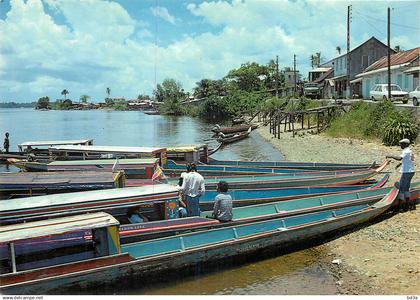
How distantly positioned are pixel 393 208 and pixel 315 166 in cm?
802

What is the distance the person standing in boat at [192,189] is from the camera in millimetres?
10492

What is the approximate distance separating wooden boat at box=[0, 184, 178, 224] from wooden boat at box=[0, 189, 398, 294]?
63 cm

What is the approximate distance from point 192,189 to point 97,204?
242 centimetres

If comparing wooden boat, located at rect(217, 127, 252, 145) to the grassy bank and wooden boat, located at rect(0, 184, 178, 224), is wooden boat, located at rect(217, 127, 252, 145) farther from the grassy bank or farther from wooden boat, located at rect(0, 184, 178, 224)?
wooden boat, located at rect(0, 184, 178, 224)

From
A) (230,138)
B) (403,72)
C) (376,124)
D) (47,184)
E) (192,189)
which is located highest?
(403,72)

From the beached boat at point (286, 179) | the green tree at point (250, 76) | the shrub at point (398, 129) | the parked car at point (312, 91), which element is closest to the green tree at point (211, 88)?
the green tree at point (250, 76)

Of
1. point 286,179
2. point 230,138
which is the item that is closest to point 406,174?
point 286,179

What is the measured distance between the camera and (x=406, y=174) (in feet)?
38.5

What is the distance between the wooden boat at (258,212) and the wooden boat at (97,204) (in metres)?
0.48

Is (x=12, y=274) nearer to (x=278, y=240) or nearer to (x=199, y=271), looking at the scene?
(x=199, y=271)

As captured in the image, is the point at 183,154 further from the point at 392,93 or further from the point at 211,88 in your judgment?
the point at 211,88

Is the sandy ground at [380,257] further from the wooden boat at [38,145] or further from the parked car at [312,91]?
the parked car at [312,91]

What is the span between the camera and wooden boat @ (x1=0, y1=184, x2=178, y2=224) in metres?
8.68

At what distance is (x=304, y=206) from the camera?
12438mm
